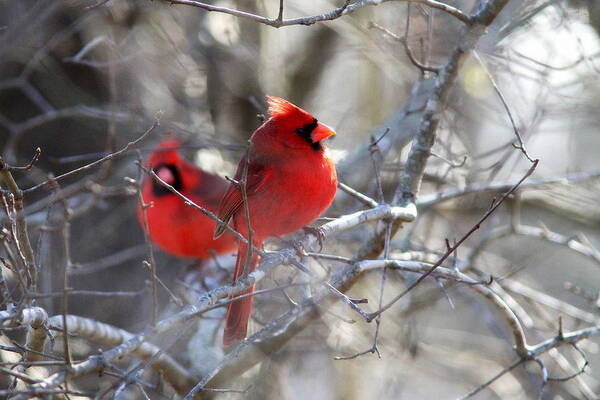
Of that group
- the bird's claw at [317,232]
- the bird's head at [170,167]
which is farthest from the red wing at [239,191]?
the bird's head at [170,167]

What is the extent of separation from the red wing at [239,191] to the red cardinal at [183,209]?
128 cm

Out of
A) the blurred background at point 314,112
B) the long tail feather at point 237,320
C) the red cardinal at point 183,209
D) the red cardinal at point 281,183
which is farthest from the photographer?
the red cardinal at point 183,209

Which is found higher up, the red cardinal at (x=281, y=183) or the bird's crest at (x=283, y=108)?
the bird's crest at (x=283, y=108)

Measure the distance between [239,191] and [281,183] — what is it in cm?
19

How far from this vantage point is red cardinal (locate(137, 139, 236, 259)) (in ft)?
15.7

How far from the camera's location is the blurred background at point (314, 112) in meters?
4.11

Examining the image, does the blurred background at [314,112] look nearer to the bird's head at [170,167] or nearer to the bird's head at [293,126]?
the bird's head at [170,167]

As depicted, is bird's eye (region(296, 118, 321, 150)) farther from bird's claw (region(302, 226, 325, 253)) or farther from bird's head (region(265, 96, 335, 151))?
bird's claw (region(302, 226, 325, 253))

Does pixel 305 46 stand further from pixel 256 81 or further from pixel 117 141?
pixel 117 141

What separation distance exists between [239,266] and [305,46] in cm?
265

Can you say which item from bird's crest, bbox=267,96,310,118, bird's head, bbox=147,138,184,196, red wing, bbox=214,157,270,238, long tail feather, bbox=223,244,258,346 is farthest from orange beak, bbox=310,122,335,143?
bird's head, bbox=147,138,184,196

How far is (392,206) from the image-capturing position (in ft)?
9.75

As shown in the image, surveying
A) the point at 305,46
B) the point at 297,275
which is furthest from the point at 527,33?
the point at 297,275

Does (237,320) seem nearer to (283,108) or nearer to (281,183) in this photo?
(281,183)
